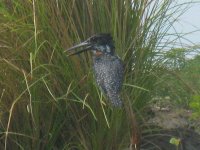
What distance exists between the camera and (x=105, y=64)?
2523mm

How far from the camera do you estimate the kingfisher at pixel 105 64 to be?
253 cm

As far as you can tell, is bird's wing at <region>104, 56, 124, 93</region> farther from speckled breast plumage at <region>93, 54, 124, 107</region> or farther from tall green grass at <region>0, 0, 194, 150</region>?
tall green grass at <region>0, 0, 194, 150</region>

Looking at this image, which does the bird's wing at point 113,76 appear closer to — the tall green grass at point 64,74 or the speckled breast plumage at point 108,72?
the speckled breast plumage at point 108,72

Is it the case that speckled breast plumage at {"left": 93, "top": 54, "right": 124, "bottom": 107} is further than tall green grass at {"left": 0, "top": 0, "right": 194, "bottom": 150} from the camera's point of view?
No

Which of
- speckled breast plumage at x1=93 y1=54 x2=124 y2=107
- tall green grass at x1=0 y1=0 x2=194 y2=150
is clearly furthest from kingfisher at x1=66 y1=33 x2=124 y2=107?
tall green grass at x1=0 y1=0 x2=194 y2=150

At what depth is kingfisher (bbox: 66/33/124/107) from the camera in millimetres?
2531

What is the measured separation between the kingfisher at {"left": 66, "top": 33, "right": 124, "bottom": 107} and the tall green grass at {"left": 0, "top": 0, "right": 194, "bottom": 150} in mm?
1040

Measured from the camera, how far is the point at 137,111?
12.1 feet

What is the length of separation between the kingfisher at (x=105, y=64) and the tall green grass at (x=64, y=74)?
3.41 feet

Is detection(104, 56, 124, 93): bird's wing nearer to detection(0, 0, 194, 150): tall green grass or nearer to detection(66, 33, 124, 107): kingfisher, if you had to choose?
detection(66, 33, 124, 107): kingfisher

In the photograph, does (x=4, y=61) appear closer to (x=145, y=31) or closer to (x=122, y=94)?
(x=145, y=31)

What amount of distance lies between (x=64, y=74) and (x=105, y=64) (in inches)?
49.0

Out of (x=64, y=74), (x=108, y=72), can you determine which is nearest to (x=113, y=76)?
(x=108, y=72)

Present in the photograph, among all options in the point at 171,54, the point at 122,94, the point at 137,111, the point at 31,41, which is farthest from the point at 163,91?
the point at 122,94
